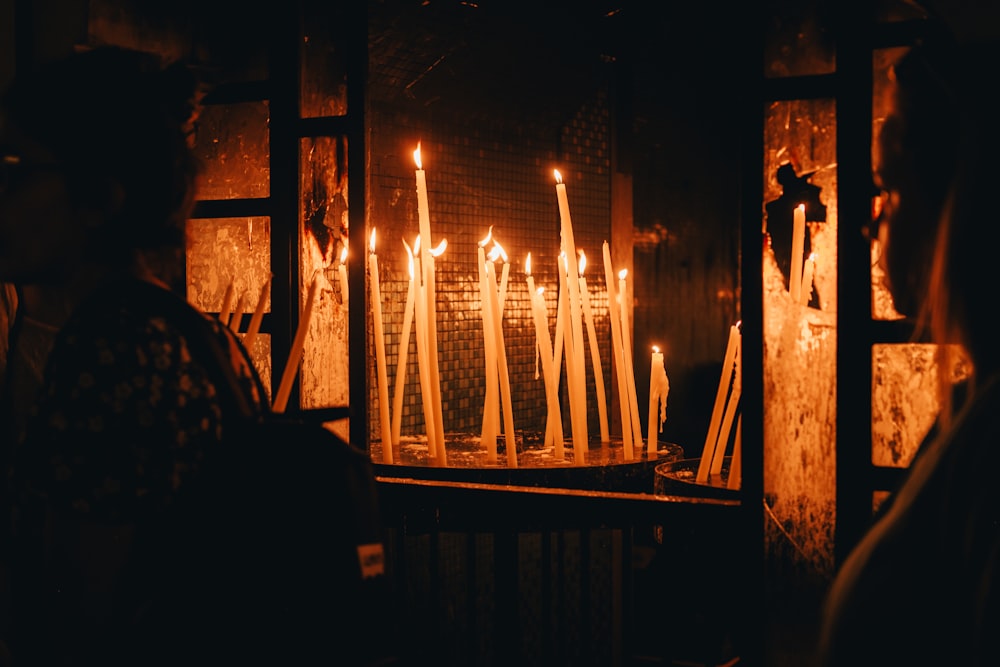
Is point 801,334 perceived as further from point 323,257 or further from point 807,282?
point 323,257

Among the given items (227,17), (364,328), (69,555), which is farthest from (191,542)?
(227,17)

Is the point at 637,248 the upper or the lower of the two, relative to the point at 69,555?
upper

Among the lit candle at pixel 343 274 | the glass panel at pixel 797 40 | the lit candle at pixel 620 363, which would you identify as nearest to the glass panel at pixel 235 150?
the lit candle at pixel 343 274

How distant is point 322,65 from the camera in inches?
88.6

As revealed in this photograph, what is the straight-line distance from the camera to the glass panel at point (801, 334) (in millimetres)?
1784

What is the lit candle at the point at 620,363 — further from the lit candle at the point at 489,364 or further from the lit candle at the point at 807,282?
the lit candle at the point at 807,282

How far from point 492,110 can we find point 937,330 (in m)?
2.48

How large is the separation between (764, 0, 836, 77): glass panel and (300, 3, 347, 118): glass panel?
939 mm

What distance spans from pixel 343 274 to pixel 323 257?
0.06 m

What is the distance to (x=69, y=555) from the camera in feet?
3.65

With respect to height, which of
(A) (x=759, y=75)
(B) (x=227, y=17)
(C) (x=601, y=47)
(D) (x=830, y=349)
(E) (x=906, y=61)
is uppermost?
(C) (x=601, y=47)

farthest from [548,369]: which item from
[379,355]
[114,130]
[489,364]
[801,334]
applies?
[114,130]

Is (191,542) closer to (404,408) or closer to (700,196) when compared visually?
(404,408)

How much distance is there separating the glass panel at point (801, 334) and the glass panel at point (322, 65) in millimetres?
→ 981
